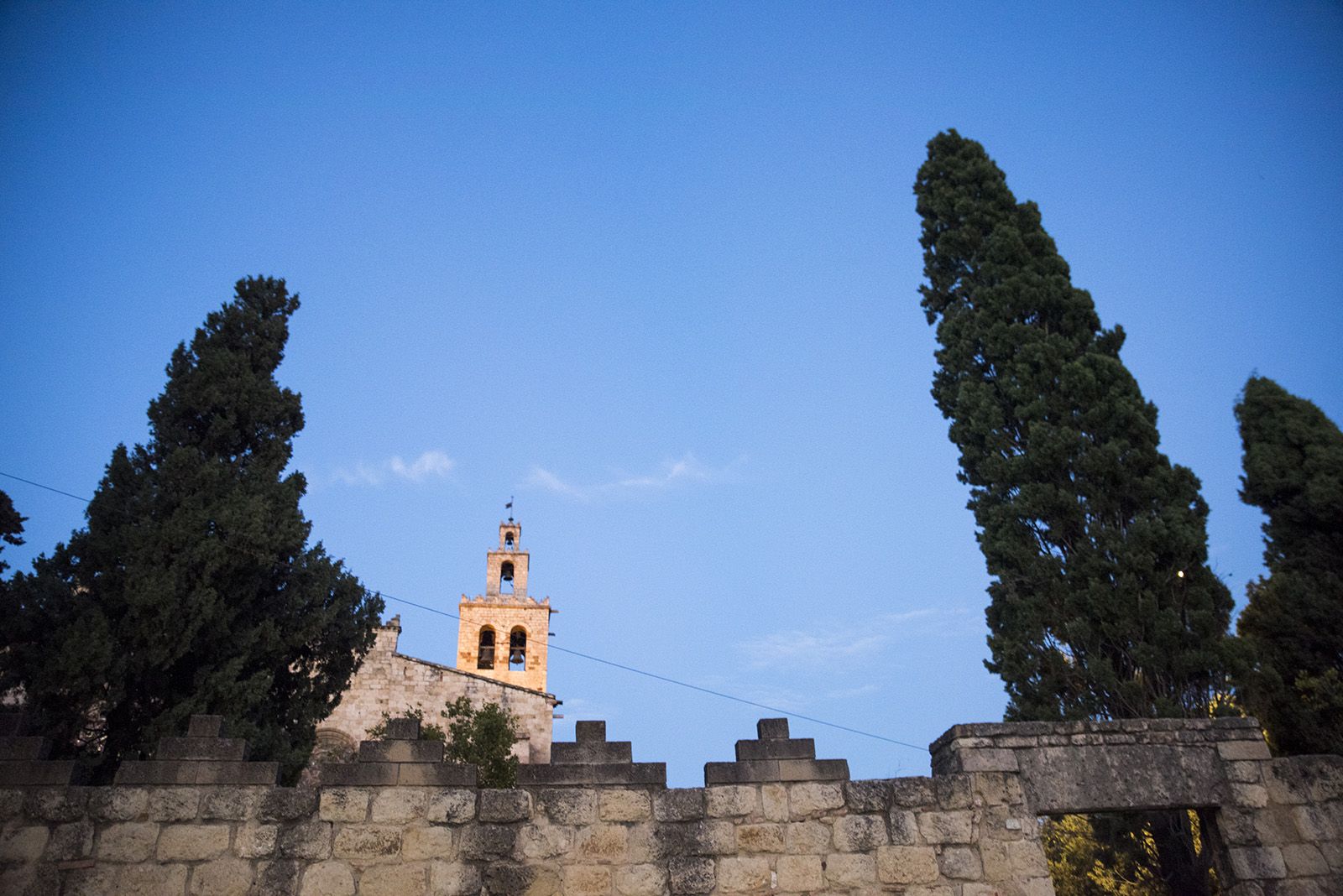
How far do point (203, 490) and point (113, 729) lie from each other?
2.97m

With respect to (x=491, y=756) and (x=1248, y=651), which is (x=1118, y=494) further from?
(x=491, y=756)

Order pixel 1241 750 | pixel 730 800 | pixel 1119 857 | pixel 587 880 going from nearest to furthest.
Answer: pixel 587 880
pixel 730 800
pixel 1241 750
pixel 1119 857

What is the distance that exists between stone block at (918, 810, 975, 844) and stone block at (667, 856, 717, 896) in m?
1.80

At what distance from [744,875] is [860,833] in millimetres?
1022

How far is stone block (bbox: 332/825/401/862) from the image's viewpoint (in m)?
5.64

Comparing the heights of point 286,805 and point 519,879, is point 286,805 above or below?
above

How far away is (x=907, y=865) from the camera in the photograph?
6.02 metres

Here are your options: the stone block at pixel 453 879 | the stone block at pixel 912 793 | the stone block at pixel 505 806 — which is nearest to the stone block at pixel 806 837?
the stone block at pixel 912 793

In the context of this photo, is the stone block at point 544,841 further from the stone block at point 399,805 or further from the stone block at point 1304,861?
the stone block at point 1304,861

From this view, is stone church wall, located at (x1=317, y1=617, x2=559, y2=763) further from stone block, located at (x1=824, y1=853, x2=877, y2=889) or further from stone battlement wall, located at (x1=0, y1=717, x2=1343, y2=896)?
stone block, located at (x1=824, y1=853, x2=877, y2=889)

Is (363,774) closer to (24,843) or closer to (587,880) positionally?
(587,880)

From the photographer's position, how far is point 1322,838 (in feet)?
20.9

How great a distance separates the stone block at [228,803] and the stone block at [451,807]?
1330mm

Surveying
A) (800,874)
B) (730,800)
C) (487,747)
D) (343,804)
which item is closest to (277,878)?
(343,804)
